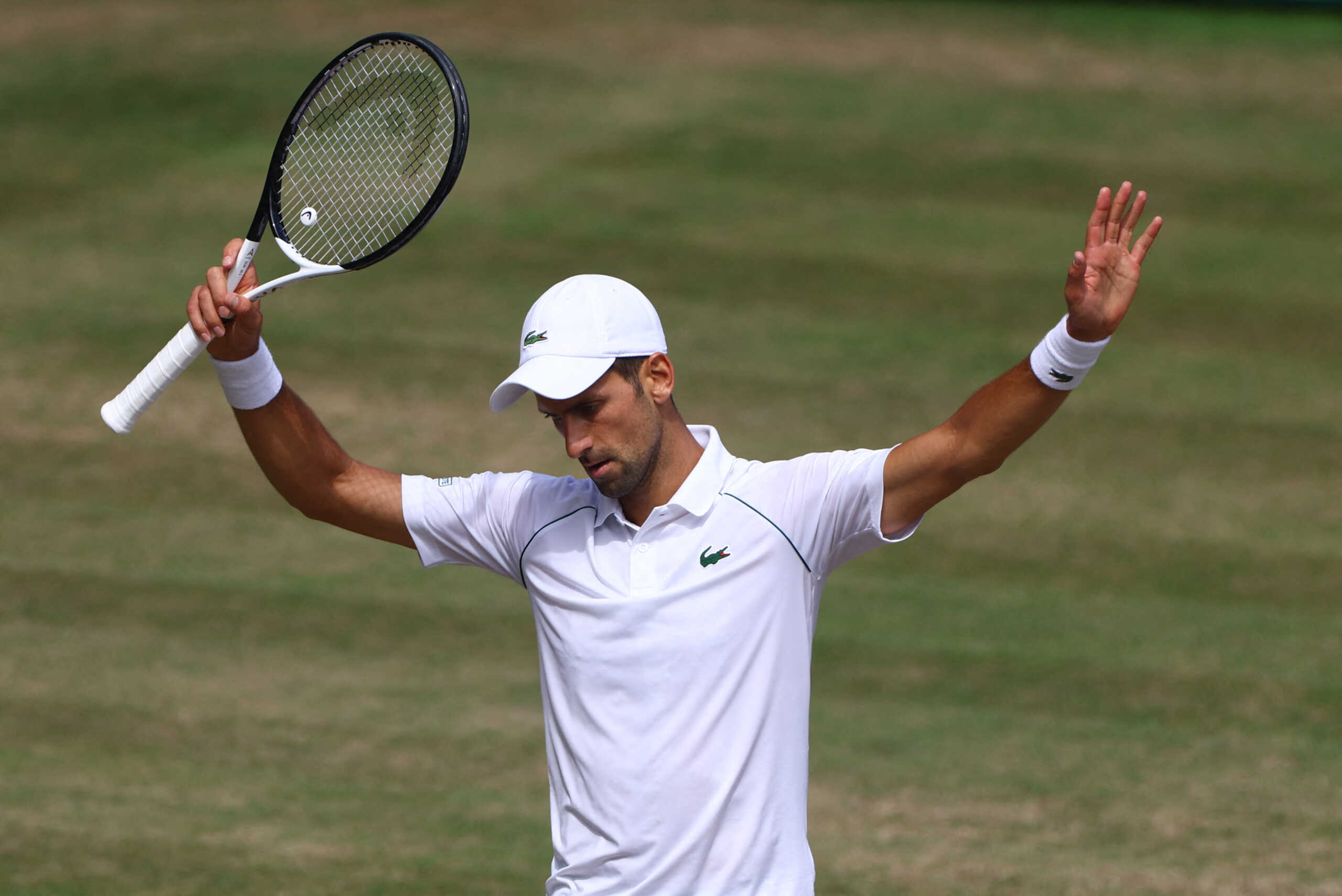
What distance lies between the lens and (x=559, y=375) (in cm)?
398

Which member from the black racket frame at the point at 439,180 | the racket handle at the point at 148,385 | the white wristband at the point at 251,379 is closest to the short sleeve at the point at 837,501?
the black racket frame at the point at 439,180

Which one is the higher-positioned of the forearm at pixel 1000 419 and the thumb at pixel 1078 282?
the thumb at pixel 1078 282

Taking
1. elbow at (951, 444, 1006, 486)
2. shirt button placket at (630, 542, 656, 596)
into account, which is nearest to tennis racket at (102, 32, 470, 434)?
shirt button placket at (630, 542, 656, 596)

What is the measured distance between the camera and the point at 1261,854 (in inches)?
269

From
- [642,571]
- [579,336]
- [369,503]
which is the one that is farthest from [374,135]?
[642,571]

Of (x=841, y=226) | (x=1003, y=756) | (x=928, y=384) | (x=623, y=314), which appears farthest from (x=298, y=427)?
(x=841, y=226)

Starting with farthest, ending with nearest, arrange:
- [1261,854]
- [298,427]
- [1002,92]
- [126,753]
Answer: [1002,92]
[126,753]
[1261,854]
[298,427]

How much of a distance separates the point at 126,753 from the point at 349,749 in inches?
37.5

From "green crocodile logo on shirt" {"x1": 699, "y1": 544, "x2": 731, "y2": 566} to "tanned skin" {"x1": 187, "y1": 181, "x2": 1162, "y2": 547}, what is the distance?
0.61 ft

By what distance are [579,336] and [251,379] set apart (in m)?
0.93

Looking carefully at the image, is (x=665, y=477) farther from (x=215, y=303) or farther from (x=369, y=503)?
(x=215, y=303)

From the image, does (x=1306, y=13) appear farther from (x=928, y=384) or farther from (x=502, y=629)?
(x=502, y=629)

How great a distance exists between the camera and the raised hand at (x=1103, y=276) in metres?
3.83

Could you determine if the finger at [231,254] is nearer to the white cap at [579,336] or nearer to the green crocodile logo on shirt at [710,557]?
the white cap at [579,336]
